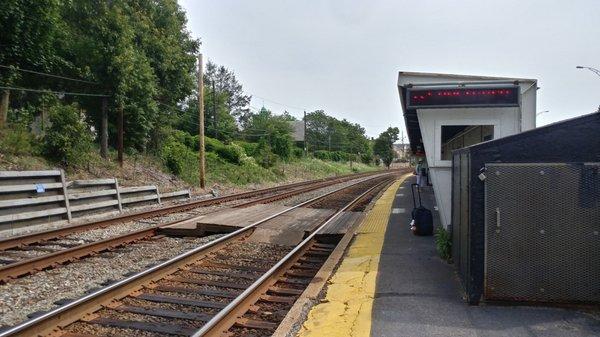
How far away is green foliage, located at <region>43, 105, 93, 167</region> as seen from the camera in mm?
17875

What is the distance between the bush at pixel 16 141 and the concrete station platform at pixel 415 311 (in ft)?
46.4

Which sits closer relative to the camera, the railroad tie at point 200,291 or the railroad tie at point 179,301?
the railroad tie at point 179,301

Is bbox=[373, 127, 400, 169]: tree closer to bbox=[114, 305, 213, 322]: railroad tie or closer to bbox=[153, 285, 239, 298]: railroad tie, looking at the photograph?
bbox=[153, 285, 239, 298]: railroad tie

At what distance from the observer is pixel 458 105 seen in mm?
8133

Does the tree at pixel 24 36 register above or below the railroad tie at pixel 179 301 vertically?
above

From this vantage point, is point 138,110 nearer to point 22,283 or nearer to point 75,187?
point 75,187

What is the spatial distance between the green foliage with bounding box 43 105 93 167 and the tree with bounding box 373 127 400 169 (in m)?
96.7

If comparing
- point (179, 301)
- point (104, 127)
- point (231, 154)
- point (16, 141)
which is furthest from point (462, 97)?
point (231, 154)

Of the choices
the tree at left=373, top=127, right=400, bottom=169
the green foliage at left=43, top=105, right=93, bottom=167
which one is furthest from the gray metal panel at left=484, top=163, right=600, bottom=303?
the tree at left=373, top=127, right=400, bottom=169

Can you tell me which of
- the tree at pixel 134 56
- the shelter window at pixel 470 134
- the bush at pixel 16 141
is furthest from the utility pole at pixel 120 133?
the shelter window at pixel 470 134

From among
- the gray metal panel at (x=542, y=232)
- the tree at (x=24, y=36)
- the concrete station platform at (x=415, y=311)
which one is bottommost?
the concrete station platform at (x=415, y=311)

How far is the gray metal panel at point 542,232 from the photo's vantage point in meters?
4.78

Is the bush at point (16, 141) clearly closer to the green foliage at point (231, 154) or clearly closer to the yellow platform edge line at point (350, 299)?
the yellow platform edge line at point (350, 299)

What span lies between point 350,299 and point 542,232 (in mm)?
2071
